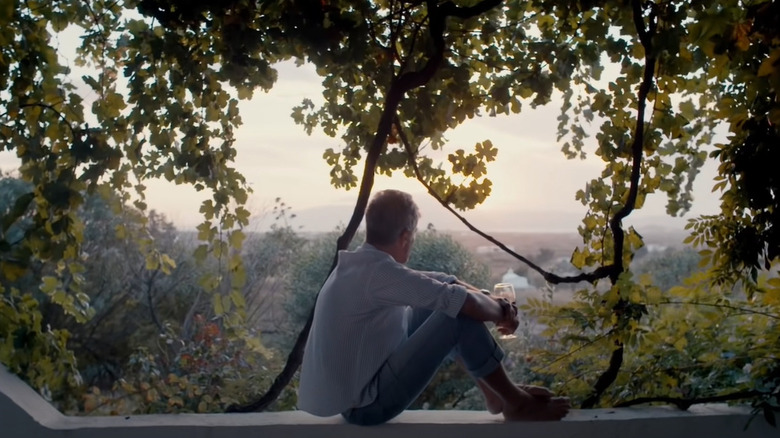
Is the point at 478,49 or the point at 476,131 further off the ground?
the point at 478,49

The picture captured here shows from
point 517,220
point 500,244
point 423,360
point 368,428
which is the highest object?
point 517,220

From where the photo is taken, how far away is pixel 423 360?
2.43 m

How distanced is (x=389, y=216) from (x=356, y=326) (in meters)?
0.34

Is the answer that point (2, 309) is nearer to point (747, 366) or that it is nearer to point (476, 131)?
point (476, 131)

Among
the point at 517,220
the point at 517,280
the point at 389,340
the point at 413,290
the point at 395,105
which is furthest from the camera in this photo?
the point at 517,280

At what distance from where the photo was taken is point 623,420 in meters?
2.50

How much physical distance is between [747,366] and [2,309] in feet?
7.43

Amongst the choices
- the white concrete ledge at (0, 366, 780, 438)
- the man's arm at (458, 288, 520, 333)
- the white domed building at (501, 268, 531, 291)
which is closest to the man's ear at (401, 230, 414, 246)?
the man's arm at (458, 288, 520, 333)

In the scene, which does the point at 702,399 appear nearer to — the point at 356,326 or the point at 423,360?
the point at 423,360

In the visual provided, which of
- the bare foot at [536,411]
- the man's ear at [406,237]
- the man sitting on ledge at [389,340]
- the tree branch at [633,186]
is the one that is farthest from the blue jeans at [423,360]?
the tree branch at [633,186]

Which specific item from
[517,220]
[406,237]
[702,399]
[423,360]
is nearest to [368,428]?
[423,360]

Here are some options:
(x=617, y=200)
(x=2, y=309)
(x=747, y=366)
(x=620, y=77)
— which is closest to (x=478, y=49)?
(x=620, y=77)

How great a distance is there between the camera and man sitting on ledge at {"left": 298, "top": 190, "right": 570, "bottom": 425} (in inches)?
94.9

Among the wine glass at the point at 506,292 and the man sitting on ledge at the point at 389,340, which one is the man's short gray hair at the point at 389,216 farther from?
the wine glass at the point at 506,292
